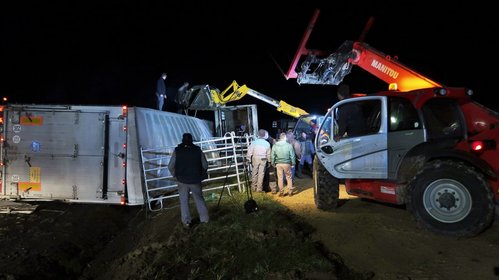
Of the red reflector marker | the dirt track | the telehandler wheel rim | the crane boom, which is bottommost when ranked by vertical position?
the dirt track

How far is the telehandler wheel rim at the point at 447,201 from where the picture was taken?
6.20 meters

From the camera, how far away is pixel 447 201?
6309 mm

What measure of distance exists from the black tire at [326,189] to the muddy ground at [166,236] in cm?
25

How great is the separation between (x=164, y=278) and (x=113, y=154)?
460cm

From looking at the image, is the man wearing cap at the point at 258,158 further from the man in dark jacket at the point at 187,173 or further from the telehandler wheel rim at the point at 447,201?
the telehandler wheel rim at the point at 447,201

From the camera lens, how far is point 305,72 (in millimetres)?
10555

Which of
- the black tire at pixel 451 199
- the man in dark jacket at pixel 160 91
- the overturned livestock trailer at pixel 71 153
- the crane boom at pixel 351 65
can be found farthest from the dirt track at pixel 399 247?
the man in dark jacket at pixel 160 91

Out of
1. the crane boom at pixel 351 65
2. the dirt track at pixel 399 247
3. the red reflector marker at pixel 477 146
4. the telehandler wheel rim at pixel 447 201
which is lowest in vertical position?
the dirt track at pixel 399 247

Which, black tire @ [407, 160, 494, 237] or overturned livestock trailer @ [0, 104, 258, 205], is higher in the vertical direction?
overturned livestock trailer @ [0, 104, 258, 205]

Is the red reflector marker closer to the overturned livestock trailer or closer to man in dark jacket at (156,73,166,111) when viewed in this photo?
the overturned livestock trailer

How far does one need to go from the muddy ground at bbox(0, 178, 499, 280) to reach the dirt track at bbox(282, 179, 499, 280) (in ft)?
0.04

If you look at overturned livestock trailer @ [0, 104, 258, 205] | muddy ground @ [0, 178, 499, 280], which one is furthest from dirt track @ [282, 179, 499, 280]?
overturned livestock trailer @ [0, 104, 258, 205]

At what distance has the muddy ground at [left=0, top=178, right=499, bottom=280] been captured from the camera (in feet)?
17.3

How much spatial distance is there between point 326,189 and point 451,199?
268 cm
